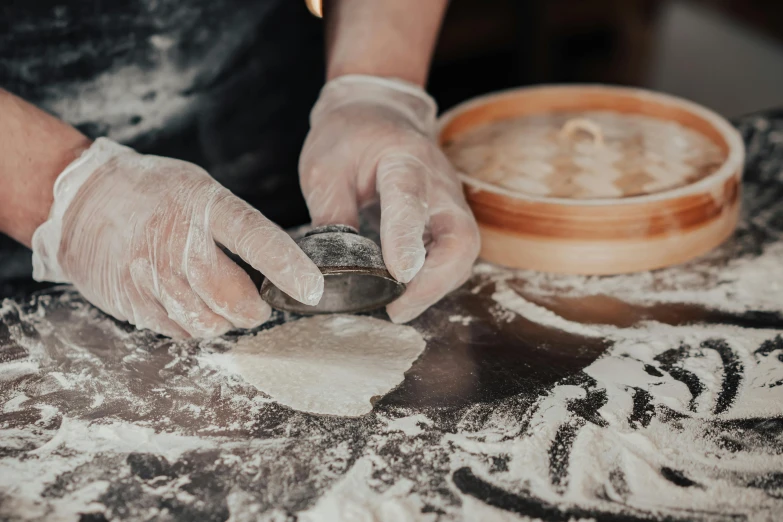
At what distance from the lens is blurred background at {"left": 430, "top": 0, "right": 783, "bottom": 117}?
3764mm

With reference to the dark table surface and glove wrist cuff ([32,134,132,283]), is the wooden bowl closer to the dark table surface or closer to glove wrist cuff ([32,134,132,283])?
the dark table surface

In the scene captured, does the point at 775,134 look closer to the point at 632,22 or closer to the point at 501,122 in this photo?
the point at 501,122

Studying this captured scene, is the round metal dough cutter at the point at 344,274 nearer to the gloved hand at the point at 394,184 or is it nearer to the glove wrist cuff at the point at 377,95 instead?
the gloved hand at the point at 394,184

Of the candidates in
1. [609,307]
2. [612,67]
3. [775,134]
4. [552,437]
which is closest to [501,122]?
[609,307]

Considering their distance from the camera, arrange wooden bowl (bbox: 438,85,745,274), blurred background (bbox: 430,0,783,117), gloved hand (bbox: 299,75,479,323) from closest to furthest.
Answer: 1. gloved hand (bbox: 299,75,479,323)
2. wooden bowl (bbox: 438,85,745,274)
3. blurred background (bbox: 430,0,783,117)

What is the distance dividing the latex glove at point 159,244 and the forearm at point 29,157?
0.04m

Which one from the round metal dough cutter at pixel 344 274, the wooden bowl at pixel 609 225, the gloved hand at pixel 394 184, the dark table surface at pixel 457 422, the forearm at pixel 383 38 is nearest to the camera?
the dark table surface at pixel 457 422

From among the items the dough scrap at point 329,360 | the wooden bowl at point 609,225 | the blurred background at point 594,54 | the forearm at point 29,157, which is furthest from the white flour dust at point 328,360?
the blurred background at point 594,54

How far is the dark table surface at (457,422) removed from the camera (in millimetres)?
942

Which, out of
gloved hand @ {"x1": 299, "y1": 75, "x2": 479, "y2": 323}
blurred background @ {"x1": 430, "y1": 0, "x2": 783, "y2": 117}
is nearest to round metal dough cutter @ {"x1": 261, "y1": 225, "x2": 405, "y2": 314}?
gloved hand @ {"x1": 299, "y1": 75, "x2": 479, "y2": 323}

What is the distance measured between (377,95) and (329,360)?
63cm

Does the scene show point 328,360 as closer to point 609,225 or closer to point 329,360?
point 329,360

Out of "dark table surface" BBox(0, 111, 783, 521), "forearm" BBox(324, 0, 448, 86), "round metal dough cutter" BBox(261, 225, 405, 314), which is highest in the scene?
"forearm" BBox(324, 0, 448, 86)

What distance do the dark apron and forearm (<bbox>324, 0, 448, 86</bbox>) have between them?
136 millimetres
